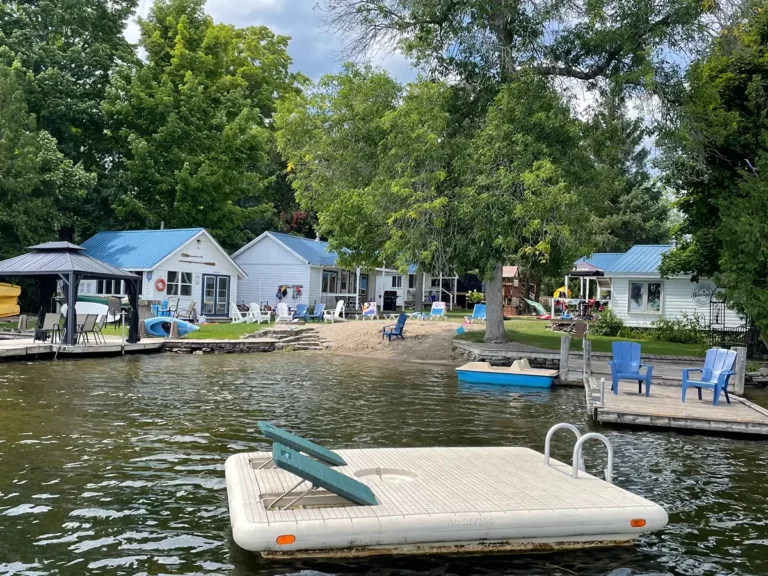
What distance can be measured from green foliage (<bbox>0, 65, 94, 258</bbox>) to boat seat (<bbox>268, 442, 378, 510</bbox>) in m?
29.3

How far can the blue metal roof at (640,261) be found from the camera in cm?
3184

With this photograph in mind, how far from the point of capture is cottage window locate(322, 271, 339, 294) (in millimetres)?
40000

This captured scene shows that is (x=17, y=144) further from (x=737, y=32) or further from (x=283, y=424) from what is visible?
(x=737, y=32)

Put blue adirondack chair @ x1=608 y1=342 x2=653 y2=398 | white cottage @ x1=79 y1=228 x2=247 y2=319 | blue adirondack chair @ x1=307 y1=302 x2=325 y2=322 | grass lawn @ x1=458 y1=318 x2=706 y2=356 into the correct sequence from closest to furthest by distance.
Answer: blue adirondack chair @ x1=608 y1=342 x2=653 y2=398, grass lawn @ x1=458 y1=318 x2=706 y2=356, white cottage @ x1=79 y1=228 x2=247 y2=319, blue adirondack chair @ x1=307 y1=302 x2=325 y2=322

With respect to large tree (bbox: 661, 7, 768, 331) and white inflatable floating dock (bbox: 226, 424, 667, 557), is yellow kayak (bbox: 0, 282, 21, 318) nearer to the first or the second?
white inflatable floating dock (bbox: 226, 424, 667, 557)

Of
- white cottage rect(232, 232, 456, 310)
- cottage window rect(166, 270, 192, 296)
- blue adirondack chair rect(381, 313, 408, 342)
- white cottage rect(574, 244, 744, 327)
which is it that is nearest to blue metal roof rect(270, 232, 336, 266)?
white cottage rect(232, 232, 456, 310)

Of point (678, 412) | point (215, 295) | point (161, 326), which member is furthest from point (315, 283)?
point (678, 412)

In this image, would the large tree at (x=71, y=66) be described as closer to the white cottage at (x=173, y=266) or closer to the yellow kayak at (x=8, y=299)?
the white cottage at (x=173, y=266)

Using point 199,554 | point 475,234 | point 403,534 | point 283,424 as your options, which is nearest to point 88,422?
point 283,424

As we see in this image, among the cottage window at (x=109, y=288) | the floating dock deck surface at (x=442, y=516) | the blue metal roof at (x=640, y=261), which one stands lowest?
the floating dock deck surface at (x=442, y=516)

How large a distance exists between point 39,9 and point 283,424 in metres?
36.0

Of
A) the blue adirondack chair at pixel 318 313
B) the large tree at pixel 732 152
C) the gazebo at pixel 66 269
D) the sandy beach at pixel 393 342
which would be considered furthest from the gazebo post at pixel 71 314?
the large tree at pixel 732 152

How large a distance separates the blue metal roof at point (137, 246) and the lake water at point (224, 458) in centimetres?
1442

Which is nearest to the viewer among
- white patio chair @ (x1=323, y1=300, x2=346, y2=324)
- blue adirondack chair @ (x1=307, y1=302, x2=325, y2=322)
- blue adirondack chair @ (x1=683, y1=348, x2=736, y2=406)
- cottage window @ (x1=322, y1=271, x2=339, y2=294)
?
blue adirondack chair @ (x1=683, y1=348, x2=736, y2=406)
